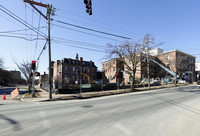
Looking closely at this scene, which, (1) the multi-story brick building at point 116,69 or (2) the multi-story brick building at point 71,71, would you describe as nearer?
(1) the multi-story brick building at point 116,69

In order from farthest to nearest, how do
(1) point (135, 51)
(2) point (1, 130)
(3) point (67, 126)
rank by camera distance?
(1) point (135, 51)
(3) point (67, 126)
(2) point (1, 130)

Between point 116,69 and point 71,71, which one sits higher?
point 116,69

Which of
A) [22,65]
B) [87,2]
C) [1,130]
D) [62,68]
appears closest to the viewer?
[1,130]

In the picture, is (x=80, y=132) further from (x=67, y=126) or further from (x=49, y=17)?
(x=49, y=17)

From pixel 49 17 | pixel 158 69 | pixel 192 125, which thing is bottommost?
pixel 192 125

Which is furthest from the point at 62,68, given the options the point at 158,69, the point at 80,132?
the point at 80,132

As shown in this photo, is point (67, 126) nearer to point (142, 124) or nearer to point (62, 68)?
point (142, 124)

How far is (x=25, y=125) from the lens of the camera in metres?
4.41

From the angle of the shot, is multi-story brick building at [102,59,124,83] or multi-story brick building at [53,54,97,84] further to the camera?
multi-story brick building at [53,54,97,84]

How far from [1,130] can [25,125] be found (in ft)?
2.36

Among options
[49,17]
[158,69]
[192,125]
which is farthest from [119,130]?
[158,69]

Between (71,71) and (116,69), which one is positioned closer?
(116,69)

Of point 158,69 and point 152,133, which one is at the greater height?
point 158,69

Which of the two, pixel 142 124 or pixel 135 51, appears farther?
pixel 135 51
